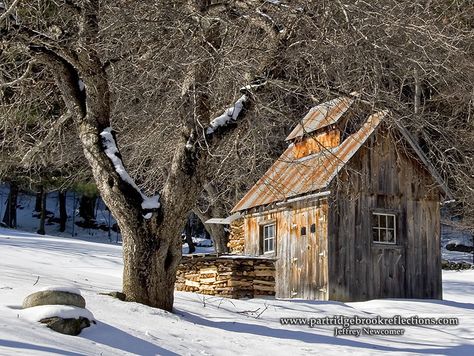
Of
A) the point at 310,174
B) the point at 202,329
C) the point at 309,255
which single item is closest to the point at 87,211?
the point at 310,174

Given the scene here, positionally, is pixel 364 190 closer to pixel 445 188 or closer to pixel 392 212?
pixel 392 212

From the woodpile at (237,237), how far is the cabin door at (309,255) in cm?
421

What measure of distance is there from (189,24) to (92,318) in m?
4.42

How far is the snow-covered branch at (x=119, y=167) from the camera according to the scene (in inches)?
408

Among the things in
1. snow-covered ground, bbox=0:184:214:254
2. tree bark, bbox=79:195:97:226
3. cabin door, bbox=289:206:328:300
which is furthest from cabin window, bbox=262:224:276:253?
tree bark, bbox=79:195:97:226

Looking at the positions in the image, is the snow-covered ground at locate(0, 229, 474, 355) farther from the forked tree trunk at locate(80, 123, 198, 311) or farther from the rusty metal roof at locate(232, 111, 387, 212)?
the rusty metal roof at locate(232, 111, 387, 212)

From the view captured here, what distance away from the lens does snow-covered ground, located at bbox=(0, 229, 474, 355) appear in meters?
7.74

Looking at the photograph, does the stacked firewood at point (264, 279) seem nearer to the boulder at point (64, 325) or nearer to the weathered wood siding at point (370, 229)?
the weathered wood siding at point (370, 229)

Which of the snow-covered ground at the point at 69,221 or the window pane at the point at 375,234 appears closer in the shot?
the window pane at the point at 375,234

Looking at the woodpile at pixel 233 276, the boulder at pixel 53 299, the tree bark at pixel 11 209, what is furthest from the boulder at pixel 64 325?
the tree bark at pixel 11 209

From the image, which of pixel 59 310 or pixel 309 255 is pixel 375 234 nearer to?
pixel 309 255

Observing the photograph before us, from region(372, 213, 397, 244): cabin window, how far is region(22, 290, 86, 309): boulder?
12.0 metres

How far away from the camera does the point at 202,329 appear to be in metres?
9.98

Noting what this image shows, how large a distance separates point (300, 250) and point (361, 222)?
1822mm
